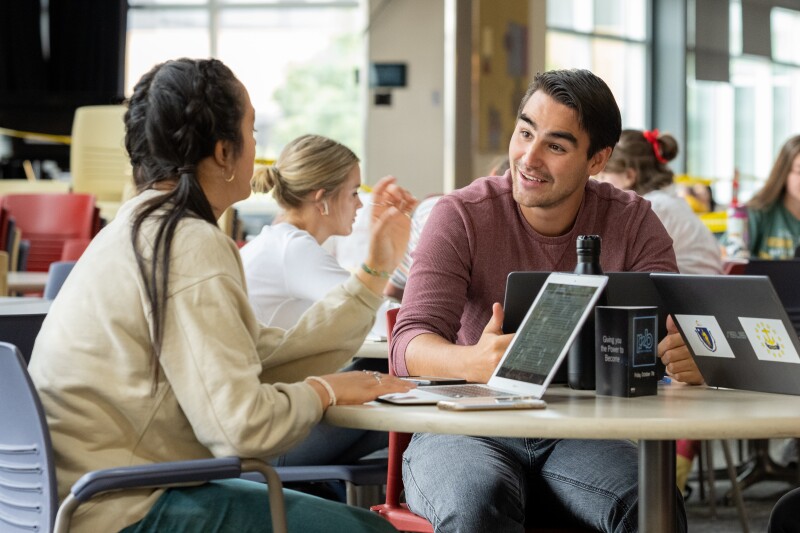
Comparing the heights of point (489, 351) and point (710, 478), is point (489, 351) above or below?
A: above

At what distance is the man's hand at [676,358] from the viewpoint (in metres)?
1.83

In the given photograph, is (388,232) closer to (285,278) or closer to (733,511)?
(285,278)

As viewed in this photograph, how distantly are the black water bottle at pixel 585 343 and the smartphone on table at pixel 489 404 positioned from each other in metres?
0.19

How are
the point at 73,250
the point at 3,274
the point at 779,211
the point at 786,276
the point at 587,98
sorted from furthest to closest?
1. the point at 73,250
2. the point at 779,211
3. the point at 3,274
4. the point at 786,276
5. the point at 587,98

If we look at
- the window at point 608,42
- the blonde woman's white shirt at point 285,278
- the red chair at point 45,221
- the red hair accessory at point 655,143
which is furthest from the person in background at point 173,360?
the window at point 608,42

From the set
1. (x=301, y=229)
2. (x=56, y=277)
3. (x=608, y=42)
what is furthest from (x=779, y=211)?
(x=608, y=42)

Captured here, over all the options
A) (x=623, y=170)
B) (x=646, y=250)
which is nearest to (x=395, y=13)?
(x=623, y=170)

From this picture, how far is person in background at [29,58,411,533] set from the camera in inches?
59.4

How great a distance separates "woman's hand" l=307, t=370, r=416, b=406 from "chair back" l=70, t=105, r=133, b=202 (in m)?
6.22

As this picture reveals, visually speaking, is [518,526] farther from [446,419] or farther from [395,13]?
[395,13]

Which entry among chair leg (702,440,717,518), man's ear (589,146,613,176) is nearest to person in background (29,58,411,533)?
man's ear (589,146,613,176)

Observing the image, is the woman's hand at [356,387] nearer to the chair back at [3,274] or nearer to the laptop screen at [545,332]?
the laptop screen at [545,332]

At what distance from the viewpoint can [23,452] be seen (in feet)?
5.06

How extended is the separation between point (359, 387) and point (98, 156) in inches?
253
